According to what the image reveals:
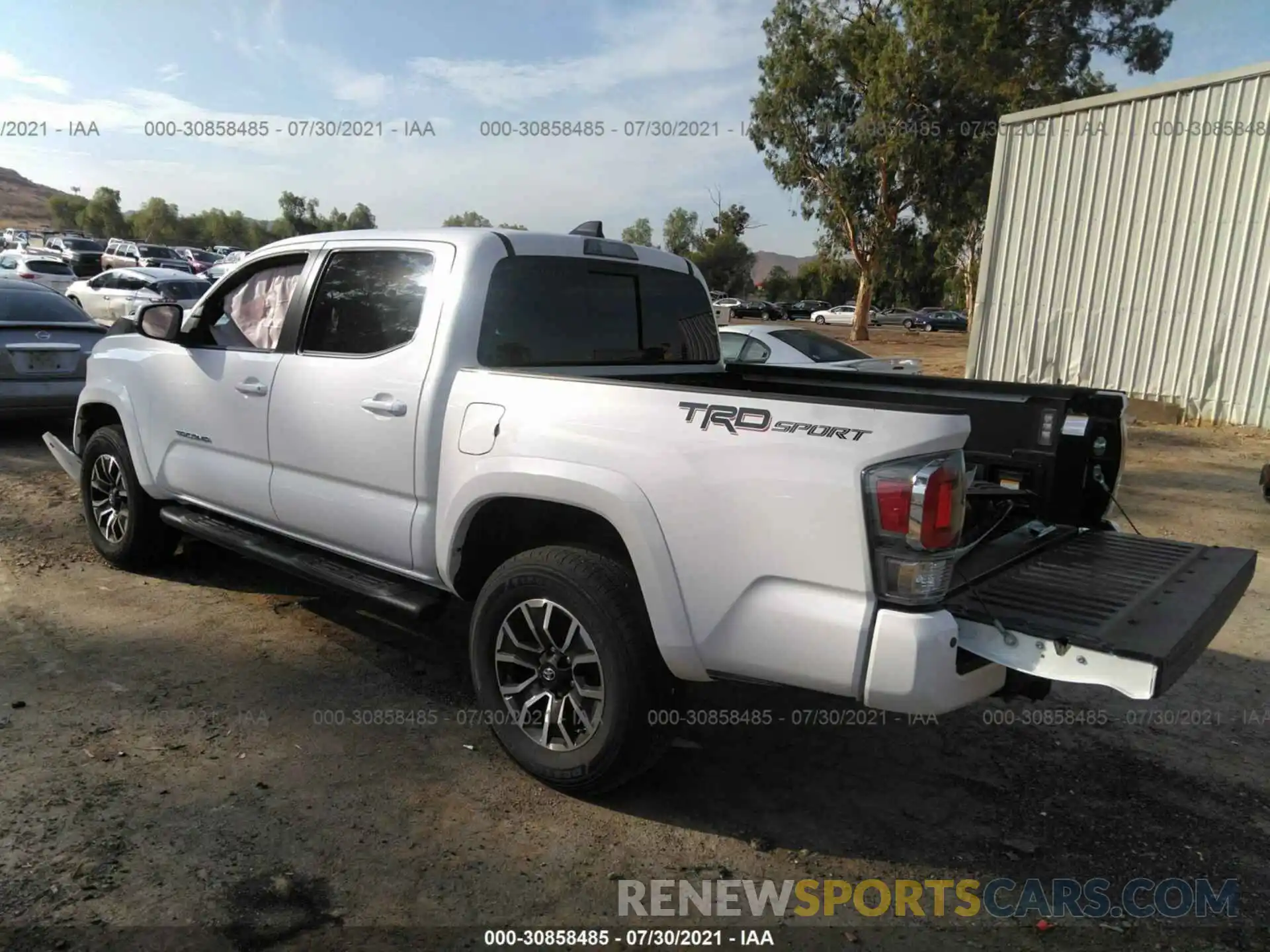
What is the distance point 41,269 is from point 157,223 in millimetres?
93743

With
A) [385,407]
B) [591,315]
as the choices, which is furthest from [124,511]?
[591,315]

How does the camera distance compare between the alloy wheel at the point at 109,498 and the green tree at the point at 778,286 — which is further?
the green tree at the point at 778,286

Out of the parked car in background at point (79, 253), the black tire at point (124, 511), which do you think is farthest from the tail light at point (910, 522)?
the parked car in background at point (79, 253)

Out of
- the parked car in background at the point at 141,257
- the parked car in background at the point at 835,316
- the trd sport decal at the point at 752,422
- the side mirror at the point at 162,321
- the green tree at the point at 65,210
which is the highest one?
the green tree at the point at 65,210

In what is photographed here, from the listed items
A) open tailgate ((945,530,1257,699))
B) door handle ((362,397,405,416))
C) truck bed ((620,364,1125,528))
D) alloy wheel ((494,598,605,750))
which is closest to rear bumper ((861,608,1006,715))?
open tailgate ((945,530,1257,699))

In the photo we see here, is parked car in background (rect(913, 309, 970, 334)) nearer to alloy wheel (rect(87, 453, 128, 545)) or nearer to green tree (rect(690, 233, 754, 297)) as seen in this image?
green tree (rect(690, 233, 754, 297))

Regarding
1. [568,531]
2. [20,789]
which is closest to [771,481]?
[568,531]

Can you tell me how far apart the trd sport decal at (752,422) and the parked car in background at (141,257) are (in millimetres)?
37362

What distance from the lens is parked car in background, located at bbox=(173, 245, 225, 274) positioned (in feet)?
127

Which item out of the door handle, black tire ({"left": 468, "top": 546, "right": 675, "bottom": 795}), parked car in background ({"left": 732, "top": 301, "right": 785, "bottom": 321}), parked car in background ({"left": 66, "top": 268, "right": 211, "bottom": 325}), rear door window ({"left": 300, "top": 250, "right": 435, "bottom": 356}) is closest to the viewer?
black tire ({"left": 468, "top": 546, "right": 675, "bottom": 795})

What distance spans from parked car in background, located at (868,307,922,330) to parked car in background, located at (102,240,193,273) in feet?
127

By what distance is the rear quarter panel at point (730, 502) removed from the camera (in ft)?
8.19

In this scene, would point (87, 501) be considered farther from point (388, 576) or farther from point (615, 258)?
point (615, 258)

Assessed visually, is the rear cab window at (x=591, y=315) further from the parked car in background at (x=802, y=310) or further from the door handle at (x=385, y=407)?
the parked car in background at (x=802, y=310)
